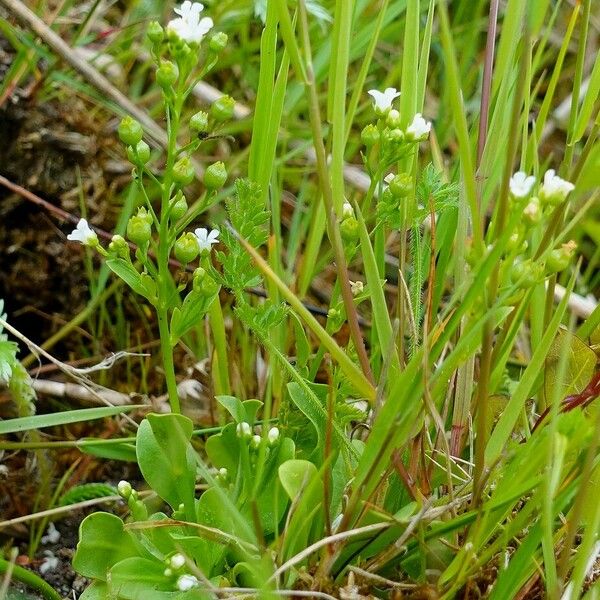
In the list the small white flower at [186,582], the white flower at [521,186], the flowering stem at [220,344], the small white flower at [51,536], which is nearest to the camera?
the white flower at [521,186]

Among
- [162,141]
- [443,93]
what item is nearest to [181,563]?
[162,141]

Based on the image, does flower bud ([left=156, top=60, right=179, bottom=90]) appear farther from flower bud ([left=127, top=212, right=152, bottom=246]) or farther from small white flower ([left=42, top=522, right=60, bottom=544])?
small white flower ([left=42, top=522, right=60, bottom=544])

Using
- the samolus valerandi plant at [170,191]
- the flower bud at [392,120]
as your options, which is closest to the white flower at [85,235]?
the samolus valerandi plant at [170,191]

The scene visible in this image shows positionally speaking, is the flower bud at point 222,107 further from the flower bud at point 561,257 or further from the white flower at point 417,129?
the flower bud at point 561,257

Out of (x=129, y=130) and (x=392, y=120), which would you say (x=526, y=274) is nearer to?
(x=392, y=120)

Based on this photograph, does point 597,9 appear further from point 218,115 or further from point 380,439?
point 380,439

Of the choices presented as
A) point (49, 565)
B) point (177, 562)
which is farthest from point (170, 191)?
point (49, 565)
